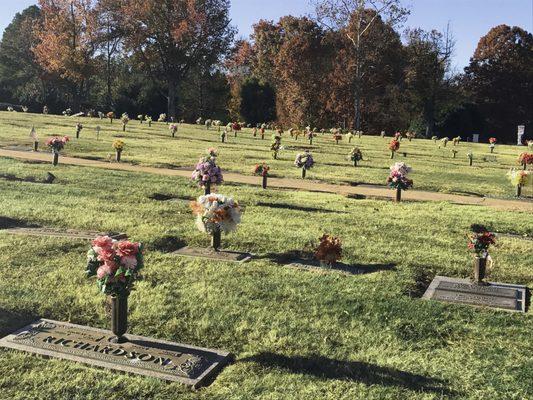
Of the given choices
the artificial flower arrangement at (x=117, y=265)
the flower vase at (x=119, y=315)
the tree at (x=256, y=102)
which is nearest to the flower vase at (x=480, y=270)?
the artificial flower arrangement at (x=117, y=265)

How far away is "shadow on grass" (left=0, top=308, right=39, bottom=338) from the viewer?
518 centimetres

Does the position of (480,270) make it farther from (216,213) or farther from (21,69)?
(21,69)

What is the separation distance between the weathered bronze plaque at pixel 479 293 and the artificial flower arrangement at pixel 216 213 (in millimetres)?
2676

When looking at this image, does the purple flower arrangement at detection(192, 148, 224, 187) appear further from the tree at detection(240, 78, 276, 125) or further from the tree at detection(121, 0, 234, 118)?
the tree at detection(240, 78, 276, 125)

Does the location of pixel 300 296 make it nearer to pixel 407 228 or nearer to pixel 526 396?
pixel 526 396

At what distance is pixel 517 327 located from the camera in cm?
560

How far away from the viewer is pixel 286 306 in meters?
5.97

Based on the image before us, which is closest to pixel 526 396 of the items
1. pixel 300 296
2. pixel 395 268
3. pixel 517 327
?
pixel 517 327

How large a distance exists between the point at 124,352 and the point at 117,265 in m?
0.71

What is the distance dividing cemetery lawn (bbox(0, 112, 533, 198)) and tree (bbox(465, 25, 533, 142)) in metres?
25.4

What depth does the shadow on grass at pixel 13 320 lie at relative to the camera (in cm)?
518

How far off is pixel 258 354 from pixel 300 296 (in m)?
1.49

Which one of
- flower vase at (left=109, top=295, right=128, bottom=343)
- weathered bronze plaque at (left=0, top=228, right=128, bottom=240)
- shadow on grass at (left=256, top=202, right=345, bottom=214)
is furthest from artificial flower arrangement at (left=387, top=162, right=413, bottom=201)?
flower vase at (left=109, top=295, right=128, bottom=343)

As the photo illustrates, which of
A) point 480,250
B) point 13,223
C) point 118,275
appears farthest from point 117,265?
point 13,223
